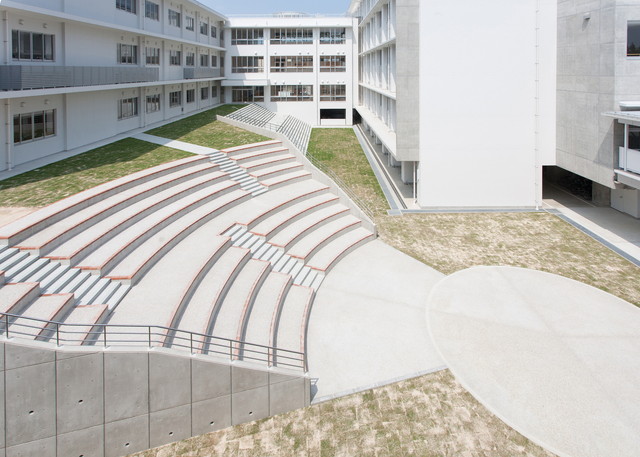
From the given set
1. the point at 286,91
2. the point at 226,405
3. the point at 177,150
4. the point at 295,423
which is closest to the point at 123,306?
the point at 226,405

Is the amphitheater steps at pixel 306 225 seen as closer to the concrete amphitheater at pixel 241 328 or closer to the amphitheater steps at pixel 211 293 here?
the concrete amphitheater at pixel 241 328

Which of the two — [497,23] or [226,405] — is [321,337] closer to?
[226,405]

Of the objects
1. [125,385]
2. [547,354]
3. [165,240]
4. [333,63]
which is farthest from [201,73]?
[547,354]

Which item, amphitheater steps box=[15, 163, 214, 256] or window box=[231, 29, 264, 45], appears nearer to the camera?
amphitheater steps box=[15, 163, 214, 256]

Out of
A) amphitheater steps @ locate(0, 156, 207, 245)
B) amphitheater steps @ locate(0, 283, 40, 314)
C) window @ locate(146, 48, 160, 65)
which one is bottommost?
amphitheater steps @ locate(0, 283, 40, 314)

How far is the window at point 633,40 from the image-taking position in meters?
16.9

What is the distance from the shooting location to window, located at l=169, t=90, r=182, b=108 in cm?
3238

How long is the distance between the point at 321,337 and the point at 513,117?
51.9ft

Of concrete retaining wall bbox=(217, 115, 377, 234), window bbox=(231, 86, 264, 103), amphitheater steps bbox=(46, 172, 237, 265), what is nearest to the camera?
amphitheater steps bbox=(46, 172, 237, 265)

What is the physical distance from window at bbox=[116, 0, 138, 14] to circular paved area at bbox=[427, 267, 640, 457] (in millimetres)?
22063

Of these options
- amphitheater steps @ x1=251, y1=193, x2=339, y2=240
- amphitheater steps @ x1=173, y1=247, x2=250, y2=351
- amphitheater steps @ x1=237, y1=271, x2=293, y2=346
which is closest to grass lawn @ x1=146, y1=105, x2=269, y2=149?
amphitheater steps @ x1=251, y1=193, x2=339, y2=240

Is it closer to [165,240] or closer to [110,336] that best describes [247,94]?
[165,240]

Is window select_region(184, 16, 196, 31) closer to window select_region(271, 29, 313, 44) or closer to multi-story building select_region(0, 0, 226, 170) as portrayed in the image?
multi-story building select_region(0, 0, 226, 170)

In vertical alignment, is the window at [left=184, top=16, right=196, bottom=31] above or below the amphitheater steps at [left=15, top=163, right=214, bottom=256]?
above
